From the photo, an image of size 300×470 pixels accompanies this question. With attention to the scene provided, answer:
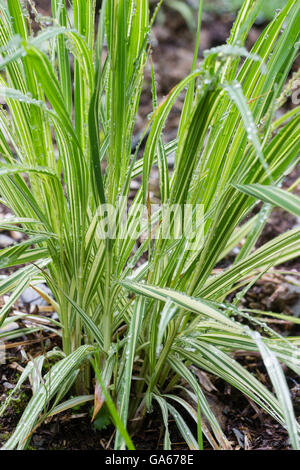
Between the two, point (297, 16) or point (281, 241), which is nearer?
point (297, 16)

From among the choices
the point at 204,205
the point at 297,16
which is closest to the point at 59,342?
the point at 204,205

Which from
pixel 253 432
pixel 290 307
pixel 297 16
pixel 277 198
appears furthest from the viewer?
pixel 290 307

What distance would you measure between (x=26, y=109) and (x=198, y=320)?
20.8 inches

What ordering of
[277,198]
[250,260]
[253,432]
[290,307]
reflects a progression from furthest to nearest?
[290,307] → [253,432] → [250,260] → [277,198]

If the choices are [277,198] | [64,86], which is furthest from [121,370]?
[64,86]

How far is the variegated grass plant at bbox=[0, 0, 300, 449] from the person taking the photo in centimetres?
69

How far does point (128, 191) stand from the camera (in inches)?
33.6

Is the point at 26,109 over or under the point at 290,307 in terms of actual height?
over

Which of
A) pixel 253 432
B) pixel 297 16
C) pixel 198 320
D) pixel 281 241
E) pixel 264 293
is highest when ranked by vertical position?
pixel 297 16

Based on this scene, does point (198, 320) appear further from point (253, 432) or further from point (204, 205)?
point (253, 432)

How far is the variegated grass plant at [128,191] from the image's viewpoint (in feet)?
2.26

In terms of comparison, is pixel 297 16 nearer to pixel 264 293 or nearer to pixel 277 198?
pixel 277 198

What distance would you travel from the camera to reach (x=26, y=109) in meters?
0.82

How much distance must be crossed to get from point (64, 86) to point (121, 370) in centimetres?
58
